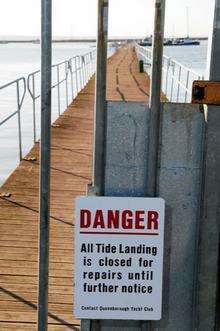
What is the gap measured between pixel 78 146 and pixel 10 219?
11.4ft

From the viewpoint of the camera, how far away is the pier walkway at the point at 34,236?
3.62 metres

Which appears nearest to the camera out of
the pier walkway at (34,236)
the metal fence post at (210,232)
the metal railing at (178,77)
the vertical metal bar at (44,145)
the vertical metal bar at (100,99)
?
the vertical metal bar at (44,145)

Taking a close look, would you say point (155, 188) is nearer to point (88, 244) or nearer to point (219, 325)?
point (88, 244)

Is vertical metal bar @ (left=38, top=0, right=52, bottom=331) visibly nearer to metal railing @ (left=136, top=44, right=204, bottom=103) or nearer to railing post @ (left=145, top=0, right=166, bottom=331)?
railing post @ (left=145, top=0, right=166, bottom=331)

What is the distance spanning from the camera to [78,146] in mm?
8516

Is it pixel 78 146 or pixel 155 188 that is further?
pixel 78 146

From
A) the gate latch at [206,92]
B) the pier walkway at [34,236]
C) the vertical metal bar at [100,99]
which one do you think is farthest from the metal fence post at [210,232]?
the pier walkway at [34,236]

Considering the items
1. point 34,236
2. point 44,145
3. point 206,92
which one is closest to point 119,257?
point 44,145

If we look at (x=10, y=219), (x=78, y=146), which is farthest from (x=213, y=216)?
(x=78, y=146)

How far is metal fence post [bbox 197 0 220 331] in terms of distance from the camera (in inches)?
92.9

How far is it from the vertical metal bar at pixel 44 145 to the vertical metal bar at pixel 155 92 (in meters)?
0.53

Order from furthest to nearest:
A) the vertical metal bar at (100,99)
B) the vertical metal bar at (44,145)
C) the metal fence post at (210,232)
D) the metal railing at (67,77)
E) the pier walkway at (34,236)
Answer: the metal railing at (67,77) → the pier walkway at (34,236) → the metal fence post at (210,232) → the vertical metal bar at (100,99) → the vertical metal bar at (44,145)

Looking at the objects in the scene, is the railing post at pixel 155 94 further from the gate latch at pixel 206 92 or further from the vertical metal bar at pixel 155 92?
the gate latch at pixel 206 92

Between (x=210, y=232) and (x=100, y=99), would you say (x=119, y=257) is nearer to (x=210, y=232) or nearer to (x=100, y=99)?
(x=210, y=232)
